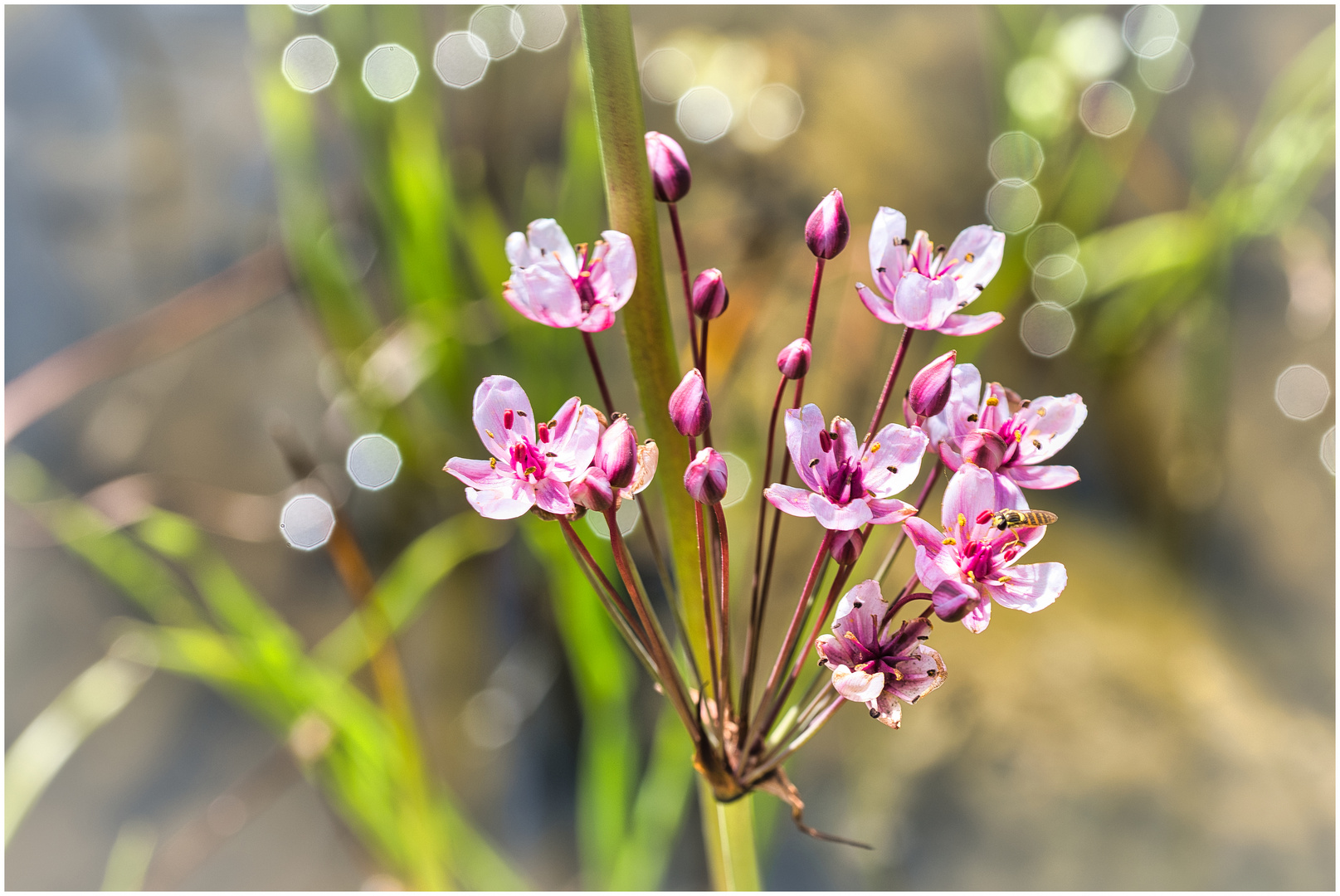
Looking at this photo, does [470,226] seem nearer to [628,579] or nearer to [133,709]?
[133,709]

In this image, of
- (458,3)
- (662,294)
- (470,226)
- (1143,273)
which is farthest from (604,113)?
(458,3)

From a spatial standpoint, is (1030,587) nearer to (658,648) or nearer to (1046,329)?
(658,648)

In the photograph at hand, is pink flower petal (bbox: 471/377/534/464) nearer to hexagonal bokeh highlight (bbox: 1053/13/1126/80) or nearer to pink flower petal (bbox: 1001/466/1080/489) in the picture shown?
pink flower petal (bbox: 1001/466/1080/489)

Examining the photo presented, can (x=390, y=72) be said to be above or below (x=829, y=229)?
above

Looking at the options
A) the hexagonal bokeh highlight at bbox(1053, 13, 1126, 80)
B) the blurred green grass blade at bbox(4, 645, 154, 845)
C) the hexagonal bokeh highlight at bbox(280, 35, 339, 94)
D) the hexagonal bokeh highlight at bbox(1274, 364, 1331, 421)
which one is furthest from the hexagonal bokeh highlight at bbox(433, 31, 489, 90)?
the hexagonal bokeh highlight at bbox(1274, 364, 1331, 421)

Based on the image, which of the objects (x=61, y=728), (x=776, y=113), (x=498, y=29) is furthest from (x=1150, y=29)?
(x=61, y=728)

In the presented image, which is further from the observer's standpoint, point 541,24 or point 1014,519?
point 541,24

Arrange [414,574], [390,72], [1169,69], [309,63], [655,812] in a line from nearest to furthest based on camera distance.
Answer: [655,812], [414,574], [390,72], [1169,69], [309,63]

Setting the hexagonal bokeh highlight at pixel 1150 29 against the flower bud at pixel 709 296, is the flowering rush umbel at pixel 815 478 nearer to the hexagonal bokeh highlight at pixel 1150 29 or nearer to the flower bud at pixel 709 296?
the flower bud at pixel 709 296
